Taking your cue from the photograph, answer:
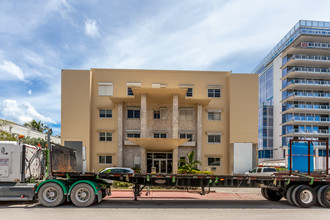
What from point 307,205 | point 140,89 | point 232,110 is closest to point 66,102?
point 140,89

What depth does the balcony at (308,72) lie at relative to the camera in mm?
55750

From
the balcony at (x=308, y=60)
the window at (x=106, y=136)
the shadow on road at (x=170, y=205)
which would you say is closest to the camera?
the shadow on road at (x=170, y=205)

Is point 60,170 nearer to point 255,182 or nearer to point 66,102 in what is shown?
point 255,182

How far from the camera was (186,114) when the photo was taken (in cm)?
3278

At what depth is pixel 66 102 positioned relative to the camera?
105 feet

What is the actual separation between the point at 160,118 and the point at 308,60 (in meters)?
38.8

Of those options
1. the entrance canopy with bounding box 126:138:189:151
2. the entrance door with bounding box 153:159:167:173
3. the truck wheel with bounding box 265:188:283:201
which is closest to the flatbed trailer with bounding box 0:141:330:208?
the truck wheel with bounding box 265:188:283:201

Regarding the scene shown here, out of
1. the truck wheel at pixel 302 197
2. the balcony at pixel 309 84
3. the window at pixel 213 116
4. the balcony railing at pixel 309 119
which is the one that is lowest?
the truck wheel at pixel 302 197

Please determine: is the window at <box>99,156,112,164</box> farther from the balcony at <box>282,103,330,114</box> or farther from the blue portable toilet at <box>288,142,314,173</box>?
the balcony at <box>282,103,330,114</box>

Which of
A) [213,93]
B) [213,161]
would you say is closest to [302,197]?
[213,161]

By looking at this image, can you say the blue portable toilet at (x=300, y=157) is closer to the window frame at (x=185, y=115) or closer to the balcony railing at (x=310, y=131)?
the window frame at (x=185, y=115)

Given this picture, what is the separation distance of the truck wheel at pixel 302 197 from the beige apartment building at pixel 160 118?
19153 mm

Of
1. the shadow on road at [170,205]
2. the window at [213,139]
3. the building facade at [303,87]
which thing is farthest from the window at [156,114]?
the building facade at [303,87]

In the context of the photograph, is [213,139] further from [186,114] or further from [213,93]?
[213,93]
